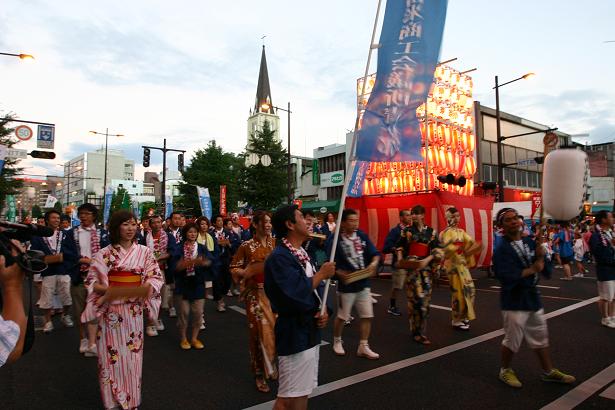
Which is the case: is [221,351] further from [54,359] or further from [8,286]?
[8,286]

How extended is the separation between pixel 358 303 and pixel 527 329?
6.29 feet

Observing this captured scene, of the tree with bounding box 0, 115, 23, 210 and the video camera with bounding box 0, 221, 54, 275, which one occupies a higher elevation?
the tree with bounding box 0, 115, 23, 210

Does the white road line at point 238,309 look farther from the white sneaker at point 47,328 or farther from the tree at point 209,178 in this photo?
the tree at point 209,178

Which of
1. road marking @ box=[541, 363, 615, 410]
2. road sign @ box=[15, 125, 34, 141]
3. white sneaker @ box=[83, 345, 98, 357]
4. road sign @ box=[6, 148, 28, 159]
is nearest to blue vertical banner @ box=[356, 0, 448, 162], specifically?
road marking @ box=[541, 363, 615, 410]

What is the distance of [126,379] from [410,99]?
347cm

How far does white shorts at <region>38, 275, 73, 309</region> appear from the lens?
6336mm

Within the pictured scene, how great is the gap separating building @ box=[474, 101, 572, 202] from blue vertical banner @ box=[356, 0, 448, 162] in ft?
95.2

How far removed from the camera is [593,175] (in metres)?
46.2

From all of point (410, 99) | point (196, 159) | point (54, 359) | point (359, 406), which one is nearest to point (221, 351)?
point (54, 359)

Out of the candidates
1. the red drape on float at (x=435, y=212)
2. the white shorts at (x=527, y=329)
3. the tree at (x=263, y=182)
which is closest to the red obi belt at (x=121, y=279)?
the white shorts at (x=527, y=329)

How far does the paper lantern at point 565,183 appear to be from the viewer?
11.7 ft

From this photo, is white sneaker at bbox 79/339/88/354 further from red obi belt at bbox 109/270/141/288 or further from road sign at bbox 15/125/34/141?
road sign at bbox 15/125/34/141

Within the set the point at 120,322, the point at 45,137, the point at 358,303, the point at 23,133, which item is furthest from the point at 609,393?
the point at 23,133

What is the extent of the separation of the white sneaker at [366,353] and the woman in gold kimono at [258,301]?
117cm
